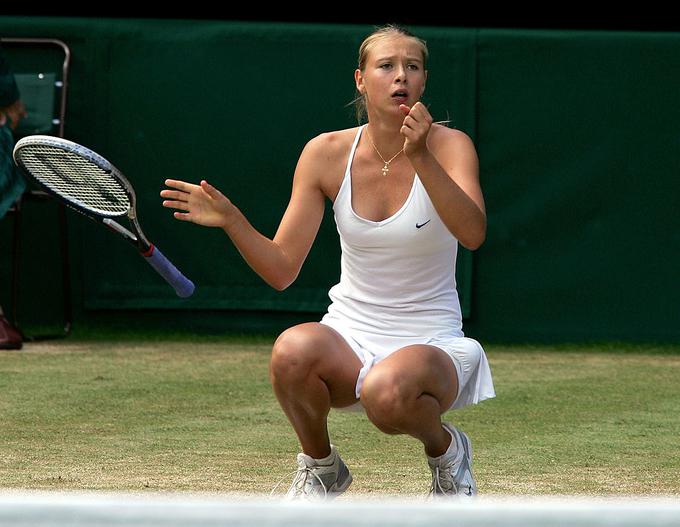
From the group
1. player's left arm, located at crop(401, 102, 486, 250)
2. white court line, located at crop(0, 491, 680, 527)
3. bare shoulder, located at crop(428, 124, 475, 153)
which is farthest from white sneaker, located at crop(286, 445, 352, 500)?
white court line, located at crop(0, 491, 680, 527)

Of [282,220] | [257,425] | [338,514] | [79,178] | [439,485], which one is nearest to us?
[338,514]

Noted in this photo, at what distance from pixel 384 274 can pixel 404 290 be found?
6cm

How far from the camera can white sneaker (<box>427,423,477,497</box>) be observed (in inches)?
130

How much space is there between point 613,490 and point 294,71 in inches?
156

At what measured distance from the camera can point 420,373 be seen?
315 centimetres

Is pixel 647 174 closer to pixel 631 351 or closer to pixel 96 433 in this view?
pixel 631 351

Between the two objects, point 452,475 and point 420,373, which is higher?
point 420,373

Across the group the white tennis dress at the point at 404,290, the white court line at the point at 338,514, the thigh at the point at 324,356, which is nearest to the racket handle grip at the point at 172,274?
the thigh at the point at 324,356

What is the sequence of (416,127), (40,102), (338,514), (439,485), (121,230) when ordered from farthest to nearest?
(40,102) < (121,230) < (439,485) < (416,127) < (338,514)

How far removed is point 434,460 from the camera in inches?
132

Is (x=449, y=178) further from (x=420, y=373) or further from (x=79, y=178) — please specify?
(x=79, y=178)

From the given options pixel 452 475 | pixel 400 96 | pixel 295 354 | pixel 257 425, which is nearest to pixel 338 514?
pixel 295 354

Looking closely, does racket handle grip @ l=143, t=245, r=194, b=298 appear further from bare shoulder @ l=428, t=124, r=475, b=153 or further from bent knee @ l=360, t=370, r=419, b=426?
bare shoulder @ l=428, t=124, r=475, b=153

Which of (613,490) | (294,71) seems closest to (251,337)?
(294,71)
